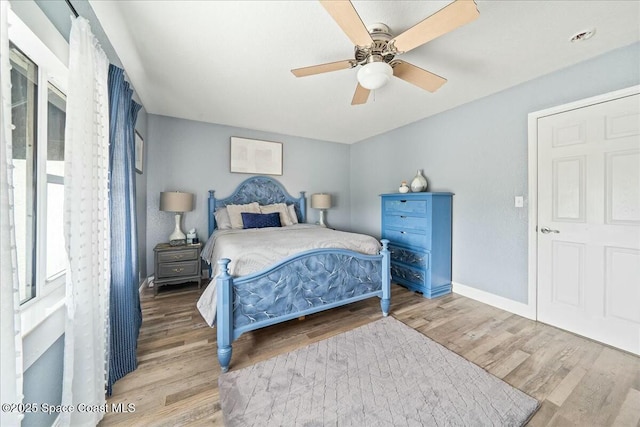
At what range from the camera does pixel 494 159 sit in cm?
271

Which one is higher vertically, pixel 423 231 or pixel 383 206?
pixel 383 206

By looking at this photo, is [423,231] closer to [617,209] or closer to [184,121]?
[617,209]

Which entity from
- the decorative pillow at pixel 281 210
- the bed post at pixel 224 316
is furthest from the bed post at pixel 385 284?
the decorative pillow at pixel 281 210

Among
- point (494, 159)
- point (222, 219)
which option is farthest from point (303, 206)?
point (494, 159)

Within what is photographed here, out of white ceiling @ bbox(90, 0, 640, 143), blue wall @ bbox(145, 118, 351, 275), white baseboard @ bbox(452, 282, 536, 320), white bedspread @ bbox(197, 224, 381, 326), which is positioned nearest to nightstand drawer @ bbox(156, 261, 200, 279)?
blue wall @ bbox(145, 118, 351, 275)

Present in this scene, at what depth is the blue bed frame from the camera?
170 centimetres

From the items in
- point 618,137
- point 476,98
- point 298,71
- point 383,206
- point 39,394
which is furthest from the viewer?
point 383,206

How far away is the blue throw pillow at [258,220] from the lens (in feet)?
11.5

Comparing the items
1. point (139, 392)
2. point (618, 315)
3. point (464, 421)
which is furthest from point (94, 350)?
point (618, 315)

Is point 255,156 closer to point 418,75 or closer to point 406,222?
point 406,222

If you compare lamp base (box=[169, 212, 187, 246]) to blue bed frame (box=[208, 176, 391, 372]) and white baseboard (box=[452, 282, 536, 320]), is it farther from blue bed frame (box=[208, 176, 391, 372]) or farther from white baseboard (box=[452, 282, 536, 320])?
white baseboard (box=[452, 282, 536, 320])

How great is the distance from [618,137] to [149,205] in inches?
198

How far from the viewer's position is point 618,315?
1.94 metres

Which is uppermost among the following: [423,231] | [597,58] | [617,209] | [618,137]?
[597,58]
